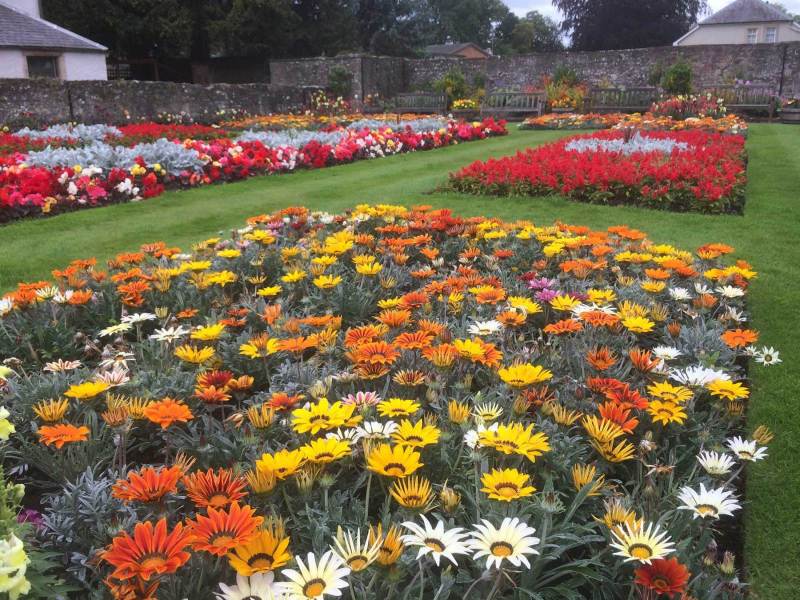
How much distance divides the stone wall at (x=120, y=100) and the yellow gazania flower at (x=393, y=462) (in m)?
15.0

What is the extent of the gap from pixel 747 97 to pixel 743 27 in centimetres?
2569

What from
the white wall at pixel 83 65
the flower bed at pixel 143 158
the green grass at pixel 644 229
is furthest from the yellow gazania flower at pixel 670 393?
the white wall at pixel 83 65

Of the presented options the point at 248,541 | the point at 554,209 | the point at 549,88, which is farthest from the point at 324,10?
the point at 248,541

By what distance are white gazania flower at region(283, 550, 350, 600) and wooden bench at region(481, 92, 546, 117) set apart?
20.2 metres

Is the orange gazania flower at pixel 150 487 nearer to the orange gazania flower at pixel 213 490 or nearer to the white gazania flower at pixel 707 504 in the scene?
the orange gazania flower at pixel 213 490

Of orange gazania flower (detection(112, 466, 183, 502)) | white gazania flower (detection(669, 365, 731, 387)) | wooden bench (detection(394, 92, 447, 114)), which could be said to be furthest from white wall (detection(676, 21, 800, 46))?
orange gazania flower (detection(112, 466, 183, 502))

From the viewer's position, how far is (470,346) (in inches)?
77.8

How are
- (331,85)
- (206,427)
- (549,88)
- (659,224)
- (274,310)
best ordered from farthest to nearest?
1. (331,85)
2. (549,88)
3. (659,224)
4. (274,310)
5. (206,427)

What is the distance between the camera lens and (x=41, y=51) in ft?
75.9

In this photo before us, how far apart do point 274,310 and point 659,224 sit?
14.2 feet

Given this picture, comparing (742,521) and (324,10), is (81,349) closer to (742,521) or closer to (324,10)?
(742,521)

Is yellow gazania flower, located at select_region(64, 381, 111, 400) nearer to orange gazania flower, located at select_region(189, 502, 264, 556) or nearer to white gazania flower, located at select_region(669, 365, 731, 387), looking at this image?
orange gazania flower, located at select_region(189, 502, 264, 556)

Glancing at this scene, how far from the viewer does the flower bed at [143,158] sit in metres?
6.77

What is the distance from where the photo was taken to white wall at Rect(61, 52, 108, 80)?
2402cm
